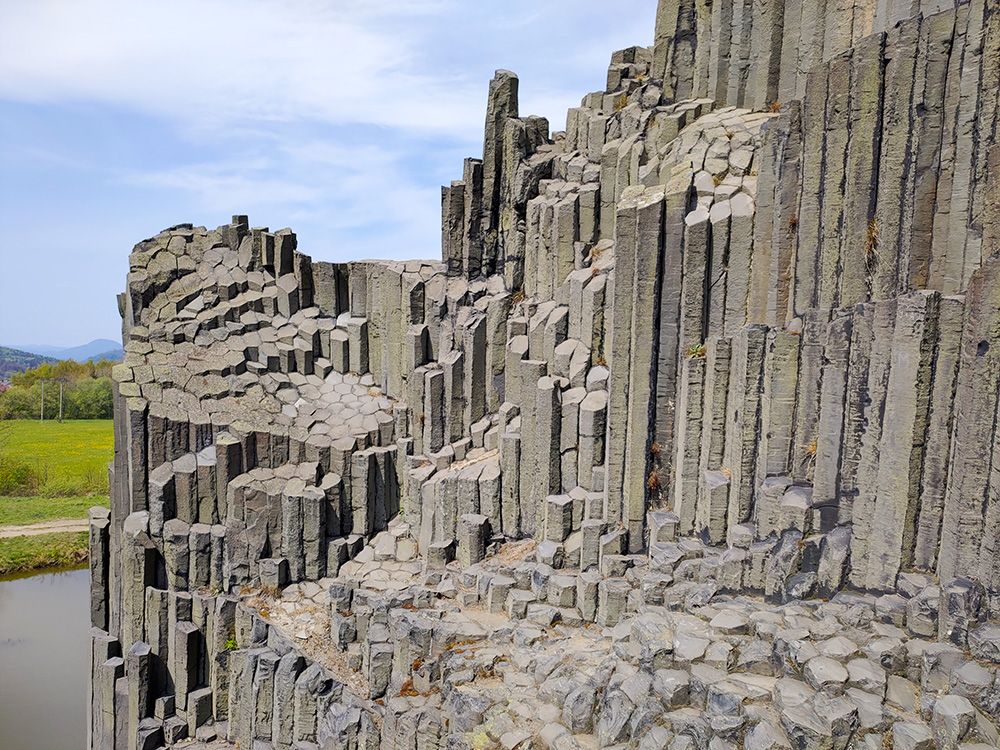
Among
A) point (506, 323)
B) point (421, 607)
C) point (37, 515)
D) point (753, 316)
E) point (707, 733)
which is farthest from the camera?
point (37, 515)

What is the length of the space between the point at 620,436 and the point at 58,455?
47.4m

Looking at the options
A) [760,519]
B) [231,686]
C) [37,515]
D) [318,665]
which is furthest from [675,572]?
[37,515]

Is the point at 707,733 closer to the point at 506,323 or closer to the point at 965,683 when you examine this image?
the point at 965,683

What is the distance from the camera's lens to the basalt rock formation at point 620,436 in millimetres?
10922

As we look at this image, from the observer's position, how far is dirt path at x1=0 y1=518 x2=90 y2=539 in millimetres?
41250

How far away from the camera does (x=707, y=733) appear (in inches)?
404

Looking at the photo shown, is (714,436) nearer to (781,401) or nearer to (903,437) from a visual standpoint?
(781,401)

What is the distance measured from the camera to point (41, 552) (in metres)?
38.9

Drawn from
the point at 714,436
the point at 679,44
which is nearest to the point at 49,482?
the point at 679,44

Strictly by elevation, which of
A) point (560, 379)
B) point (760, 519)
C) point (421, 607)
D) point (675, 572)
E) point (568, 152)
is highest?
point (568, 152)

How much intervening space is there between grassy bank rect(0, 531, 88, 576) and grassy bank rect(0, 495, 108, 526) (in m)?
2.63

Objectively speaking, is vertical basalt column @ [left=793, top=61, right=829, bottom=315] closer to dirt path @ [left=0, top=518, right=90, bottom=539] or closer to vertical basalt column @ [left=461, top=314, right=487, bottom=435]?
vertical basalt column @ [left=461, top=314, right=487, bottom=435]

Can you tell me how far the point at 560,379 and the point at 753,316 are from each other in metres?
4.11

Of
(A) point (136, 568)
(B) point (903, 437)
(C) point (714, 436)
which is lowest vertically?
(A) point (136, 568)
